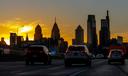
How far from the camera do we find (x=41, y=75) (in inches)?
1190

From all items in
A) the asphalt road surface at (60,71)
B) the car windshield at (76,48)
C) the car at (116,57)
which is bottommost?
the asphalt road surface at (60,71)

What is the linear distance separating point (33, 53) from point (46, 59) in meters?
1.36

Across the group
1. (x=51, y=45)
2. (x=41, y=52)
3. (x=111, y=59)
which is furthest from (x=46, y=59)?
(x=51, y=45)

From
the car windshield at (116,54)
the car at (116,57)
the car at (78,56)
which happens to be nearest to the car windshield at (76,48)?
the car at (78,56)

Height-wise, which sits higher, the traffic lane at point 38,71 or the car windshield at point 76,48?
the car windshield at point 76,48

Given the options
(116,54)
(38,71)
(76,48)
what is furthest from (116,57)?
(38,71)

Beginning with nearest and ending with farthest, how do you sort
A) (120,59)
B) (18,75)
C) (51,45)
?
(18,75) → (120,59) → (51,45)

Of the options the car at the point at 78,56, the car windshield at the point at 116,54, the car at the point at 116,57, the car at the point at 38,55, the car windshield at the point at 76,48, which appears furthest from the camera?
the car windshield at the point at 116,54

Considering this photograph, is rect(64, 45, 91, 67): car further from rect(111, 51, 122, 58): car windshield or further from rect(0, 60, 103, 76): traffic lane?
rect(111, 51, 122, 58): car windshield

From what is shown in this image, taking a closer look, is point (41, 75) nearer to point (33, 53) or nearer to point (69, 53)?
point (69, 53)

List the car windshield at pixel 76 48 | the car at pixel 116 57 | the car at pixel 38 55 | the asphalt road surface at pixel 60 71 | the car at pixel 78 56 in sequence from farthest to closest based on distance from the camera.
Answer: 1. the car at pixel 116 57
2. the car at pixel 38 55
3. the car windshield at pixel 76 48
4. the car at pixel 78 56
5. the asphalt road surface at pixel 60 71

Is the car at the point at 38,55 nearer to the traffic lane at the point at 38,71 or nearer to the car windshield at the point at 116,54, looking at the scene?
the traffic lane at the point at 38,71

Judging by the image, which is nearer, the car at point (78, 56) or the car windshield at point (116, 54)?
the car at point (78, 56)

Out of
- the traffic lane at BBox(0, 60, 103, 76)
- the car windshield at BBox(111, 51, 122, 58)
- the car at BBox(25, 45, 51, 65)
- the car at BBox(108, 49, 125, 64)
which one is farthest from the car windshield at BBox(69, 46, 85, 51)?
the car windshield at BBox(111, 51, 122, 58)
